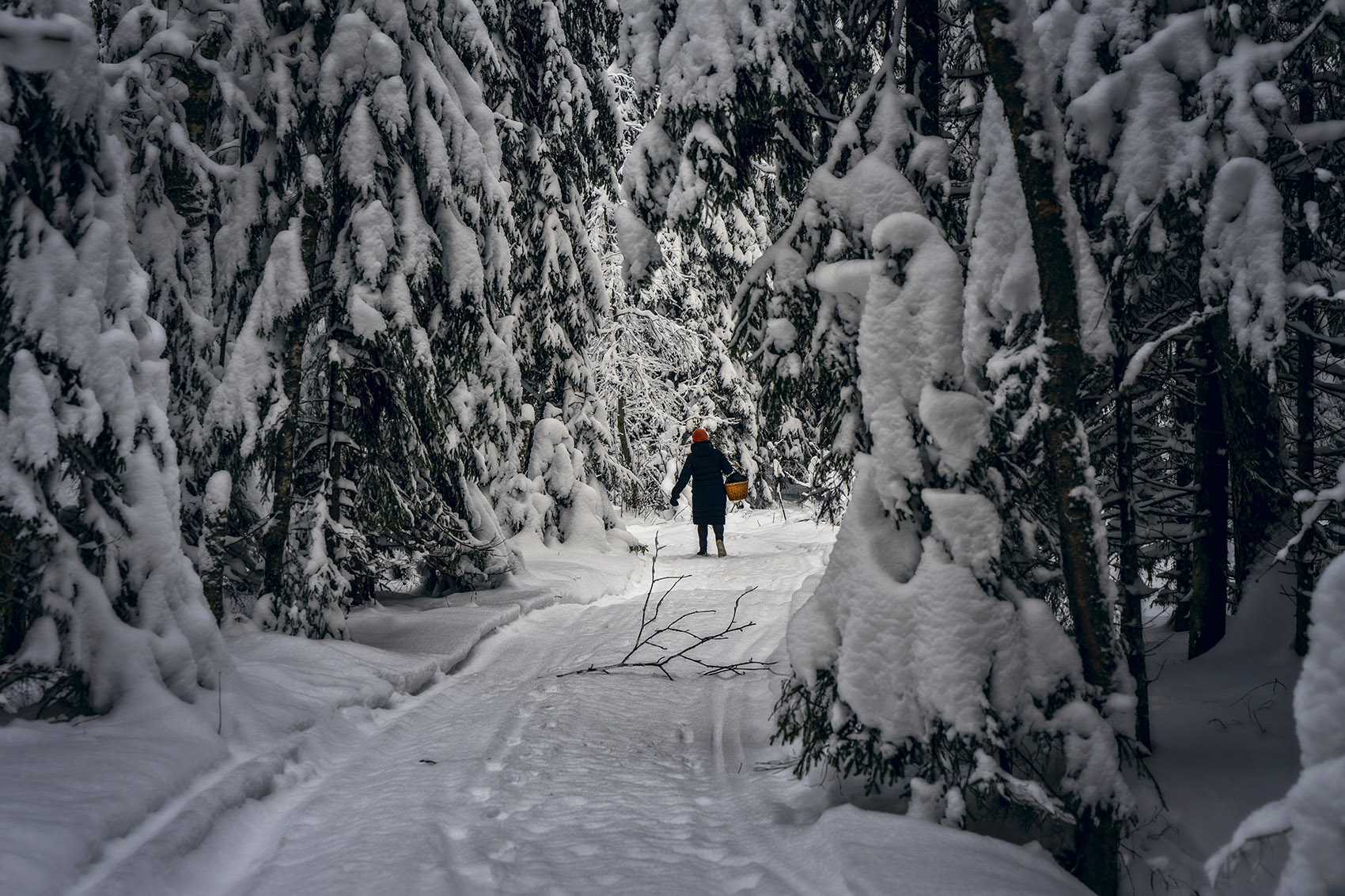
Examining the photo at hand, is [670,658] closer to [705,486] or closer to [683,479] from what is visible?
[705,486]

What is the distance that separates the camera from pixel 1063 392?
316cm

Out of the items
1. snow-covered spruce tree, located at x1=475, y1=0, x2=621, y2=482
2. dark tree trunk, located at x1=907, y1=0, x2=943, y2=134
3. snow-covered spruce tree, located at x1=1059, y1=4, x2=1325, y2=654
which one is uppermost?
snow-covered spruce tree, located at x1=475, y1=0, x2=621, y2=482

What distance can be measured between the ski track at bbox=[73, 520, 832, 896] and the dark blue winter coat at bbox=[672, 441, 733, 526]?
734 cm

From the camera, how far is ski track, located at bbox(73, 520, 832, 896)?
9.57 ft

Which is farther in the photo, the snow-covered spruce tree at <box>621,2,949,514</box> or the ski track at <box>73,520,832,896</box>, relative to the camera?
the snow-covered spruce tree at <box>621,2,949,514</box>

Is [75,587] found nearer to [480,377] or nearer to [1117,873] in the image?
[1117,873]

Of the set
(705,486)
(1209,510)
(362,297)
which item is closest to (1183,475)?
(1209,510)

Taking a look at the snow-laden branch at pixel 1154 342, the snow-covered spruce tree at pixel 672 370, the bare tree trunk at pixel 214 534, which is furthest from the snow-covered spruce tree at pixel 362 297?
the snow-covered spruce tree at pixel 672 370

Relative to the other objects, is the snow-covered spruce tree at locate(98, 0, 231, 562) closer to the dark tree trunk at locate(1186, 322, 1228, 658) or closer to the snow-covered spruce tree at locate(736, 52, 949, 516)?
the snow-covered spruce tree at locate(736, 52, 949, 516)

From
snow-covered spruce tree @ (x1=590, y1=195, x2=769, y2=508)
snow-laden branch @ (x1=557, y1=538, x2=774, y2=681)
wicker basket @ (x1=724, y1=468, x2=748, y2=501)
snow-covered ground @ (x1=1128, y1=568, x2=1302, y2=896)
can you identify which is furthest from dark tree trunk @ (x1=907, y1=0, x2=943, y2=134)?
snow-covered spruce tree @ (x1=590, y1=195, x2=769, y2=508)

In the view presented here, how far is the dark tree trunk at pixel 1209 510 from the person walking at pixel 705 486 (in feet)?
A: 28.1

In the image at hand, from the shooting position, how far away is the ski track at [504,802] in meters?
2.92

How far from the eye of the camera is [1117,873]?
123 inches

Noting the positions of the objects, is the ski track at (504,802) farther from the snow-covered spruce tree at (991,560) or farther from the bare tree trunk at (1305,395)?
the bare tree trunk at (1305,395)
